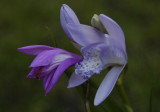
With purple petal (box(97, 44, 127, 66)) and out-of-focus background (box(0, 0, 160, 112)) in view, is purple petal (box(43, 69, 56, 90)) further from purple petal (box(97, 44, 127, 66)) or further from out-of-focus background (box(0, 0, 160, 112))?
out-of-focus background (box(0, 0, 160, 112))

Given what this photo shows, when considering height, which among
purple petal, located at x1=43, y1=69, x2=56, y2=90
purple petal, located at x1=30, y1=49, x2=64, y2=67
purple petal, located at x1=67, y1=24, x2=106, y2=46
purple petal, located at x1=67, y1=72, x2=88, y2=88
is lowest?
purple petal, located at x1=67, y1=72, x2=88, y2=88

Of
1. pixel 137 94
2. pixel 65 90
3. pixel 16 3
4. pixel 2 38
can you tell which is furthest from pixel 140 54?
pixel 16 3

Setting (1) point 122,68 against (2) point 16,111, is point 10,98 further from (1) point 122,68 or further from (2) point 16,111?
(1) point 122,68

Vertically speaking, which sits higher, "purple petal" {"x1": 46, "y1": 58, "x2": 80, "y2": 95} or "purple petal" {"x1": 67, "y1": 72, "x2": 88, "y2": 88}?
"purple petal" {"x1": 46, "y1": 58, "x2": 80, "y2": 95}

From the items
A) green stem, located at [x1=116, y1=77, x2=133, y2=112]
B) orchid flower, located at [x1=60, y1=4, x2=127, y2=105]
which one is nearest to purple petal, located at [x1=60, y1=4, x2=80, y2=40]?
orchid flower, located at [x1=60, y1=4, x2=127, y2=105]

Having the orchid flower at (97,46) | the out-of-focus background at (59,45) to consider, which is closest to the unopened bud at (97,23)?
the orchid flower at (97,46)

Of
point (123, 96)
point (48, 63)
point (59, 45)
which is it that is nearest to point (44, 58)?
point (48, 63)

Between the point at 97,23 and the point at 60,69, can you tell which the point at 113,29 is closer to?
the point at 97,23

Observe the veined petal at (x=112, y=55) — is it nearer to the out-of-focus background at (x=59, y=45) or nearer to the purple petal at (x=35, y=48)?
the purple petal at (x=35, y=48)
